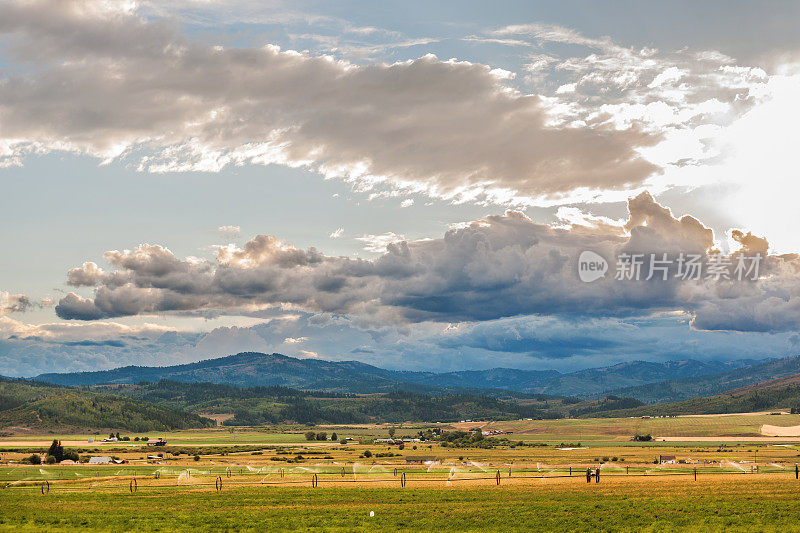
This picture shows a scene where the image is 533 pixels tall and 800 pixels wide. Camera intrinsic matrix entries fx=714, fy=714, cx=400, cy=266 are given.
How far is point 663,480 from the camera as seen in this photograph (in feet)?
379

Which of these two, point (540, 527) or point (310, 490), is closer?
point (540, 527)

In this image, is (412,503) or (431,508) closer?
(431,508)

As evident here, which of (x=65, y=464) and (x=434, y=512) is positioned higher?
(x=434, y=512)

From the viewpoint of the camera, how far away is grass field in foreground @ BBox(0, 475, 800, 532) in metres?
67.2

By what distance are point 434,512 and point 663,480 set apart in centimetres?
5558

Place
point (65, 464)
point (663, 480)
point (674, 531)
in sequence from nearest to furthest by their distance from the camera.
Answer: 1. point (674, 531)
2. point (663, 480)
3. point (65, 464)

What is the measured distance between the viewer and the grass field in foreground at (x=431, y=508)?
67.2 m

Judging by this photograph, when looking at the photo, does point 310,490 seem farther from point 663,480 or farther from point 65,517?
point 663,480

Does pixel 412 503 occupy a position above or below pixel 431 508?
below

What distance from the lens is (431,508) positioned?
80.1 meters

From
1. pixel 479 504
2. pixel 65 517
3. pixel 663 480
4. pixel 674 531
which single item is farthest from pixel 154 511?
pixel 663 480

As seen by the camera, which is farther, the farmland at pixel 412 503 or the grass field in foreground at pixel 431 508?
the farmland at pixel 412 503

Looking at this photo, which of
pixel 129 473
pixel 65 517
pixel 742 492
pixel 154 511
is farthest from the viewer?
pixel 129 473

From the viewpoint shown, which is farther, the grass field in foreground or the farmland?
the farmland
